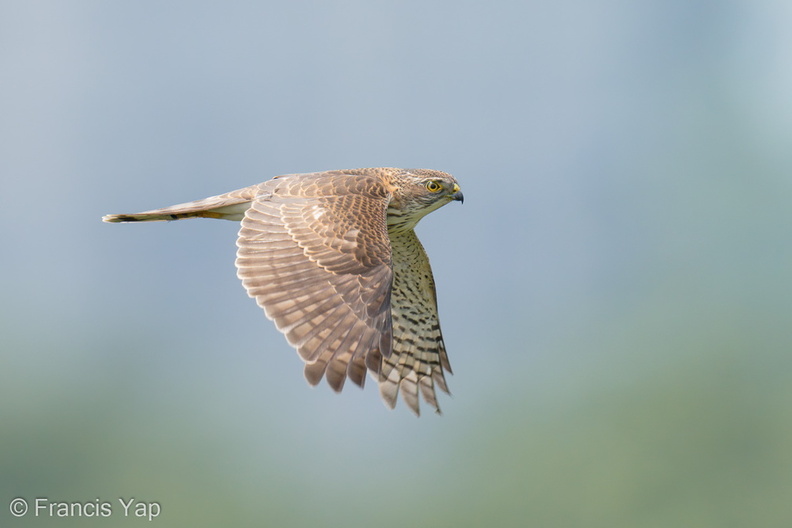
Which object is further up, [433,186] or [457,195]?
[433,186]

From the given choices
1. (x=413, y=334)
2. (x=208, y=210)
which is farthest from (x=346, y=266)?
(x=413, y=334)

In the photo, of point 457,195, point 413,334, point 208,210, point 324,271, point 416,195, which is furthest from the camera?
point 413,334

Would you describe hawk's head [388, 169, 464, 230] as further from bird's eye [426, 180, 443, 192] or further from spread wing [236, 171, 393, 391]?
spread wing [236, 171, 393, 391]

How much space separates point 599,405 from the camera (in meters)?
55.6

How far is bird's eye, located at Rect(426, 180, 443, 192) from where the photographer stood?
1116 centimetres

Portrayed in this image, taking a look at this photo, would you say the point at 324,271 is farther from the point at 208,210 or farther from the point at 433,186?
the point at 433,186

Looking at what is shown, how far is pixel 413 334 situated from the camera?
40.1 ft

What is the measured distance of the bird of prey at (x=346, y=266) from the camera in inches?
344

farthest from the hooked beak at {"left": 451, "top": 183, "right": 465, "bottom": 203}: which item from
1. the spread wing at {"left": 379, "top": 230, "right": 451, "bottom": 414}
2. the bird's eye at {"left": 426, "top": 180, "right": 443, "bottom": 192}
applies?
the spread wing at {"left": 379, "top": 230, "right": 451, "bottom": 414}

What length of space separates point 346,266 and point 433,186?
2.19 metres

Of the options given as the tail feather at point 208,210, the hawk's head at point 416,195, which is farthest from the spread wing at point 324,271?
the hawk's head at point 416,195

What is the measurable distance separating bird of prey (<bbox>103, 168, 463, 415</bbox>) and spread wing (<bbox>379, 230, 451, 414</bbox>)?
0.01 metres

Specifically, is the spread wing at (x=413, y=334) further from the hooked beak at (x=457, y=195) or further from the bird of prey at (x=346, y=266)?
the hooked beak at (x=457, y=195)

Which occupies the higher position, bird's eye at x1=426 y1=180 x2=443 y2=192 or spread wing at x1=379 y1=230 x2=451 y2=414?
bird's eye at x1=426 y1=180 x2=443 y2=192
